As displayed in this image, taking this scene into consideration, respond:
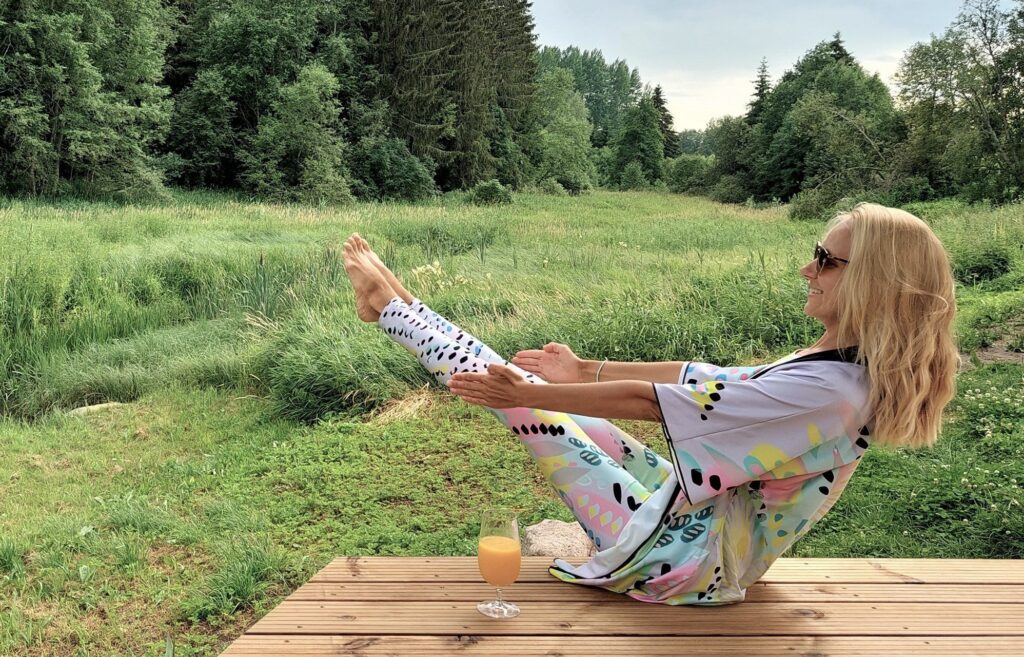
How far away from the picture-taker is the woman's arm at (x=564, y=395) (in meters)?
1.71

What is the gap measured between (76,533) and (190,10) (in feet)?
114

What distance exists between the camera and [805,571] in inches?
79.2

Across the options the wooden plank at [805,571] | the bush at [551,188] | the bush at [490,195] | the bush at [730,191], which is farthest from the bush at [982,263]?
the bush at [730,191]

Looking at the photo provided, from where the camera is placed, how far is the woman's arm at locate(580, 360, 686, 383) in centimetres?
226

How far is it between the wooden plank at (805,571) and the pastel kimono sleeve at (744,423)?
1.45ft

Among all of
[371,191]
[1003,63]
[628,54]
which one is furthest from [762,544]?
[628,54]

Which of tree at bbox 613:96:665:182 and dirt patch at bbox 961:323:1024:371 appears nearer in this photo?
dirt patch at bbox 961:323:1024:371

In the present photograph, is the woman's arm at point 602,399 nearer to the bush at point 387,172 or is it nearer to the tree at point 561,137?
the bush at point 387,172

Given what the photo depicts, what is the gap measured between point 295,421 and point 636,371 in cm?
406

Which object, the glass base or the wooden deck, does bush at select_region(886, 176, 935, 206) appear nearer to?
the wooden deck

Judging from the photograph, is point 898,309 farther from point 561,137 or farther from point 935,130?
point 561,137

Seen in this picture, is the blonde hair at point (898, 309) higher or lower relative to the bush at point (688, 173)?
lower

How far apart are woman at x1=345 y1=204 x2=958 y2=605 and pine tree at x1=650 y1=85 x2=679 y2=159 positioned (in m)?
68.5

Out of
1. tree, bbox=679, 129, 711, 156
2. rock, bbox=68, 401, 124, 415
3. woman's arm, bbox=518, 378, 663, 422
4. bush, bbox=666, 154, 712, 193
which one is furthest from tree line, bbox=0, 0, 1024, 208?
tree, bbox=679, 129, 711, 156
